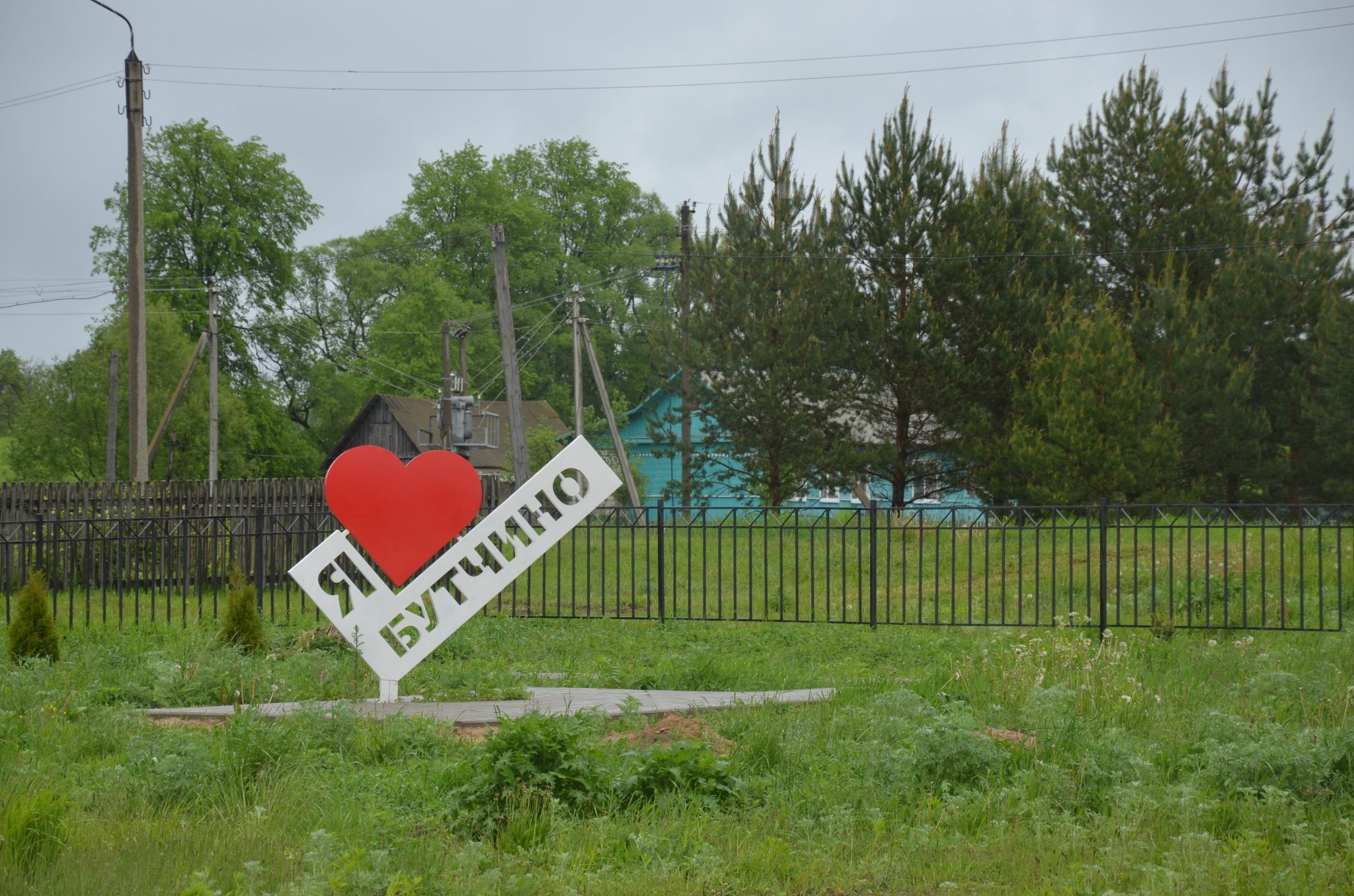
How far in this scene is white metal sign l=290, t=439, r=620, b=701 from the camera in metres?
8.02

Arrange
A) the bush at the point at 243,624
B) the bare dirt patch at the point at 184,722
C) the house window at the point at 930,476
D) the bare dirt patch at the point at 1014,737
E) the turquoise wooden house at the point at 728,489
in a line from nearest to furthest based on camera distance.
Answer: the bare dirt patch at the point at 1014,737 → the bare dirt patch at the point at 184,722 → the bush at the point at 243,624 → the house window at the point at 930,476 → the turquoise wooden house at the point at 728,489

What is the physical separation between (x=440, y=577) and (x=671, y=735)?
9.27 ft

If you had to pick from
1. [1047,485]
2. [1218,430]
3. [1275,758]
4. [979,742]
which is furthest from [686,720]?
[1218,430]

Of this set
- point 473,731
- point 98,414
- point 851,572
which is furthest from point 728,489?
point 98,414

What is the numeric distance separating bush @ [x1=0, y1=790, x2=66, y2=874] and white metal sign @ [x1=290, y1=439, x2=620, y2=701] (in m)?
3.12

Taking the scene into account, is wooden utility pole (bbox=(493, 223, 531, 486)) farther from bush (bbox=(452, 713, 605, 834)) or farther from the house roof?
the house roof

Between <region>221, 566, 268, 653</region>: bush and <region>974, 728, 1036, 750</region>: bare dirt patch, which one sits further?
<region>221, 566, 268, 653</region>: bush

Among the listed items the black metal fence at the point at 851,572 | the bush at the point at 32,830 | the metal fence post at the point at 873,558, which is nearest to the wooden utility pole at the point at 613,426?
the black metal fence at the point at 851,572

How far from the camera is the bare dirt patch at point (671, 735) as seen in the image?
6133 mm

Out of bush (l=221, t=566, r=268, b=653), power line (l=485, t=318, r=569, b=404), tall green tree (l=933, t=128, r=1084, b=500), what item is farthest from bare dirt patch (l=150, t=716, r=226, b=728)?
power line (l=485, t=318, r=569, b=404)

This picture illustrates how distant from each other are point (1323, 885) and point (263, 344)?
41.0 metres

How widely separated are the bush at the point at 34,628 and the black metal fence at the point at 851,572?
5.72 ft

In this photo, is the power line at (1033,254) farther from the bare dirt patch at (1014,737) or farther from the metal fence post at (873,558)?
the bare dirt patch at (1014,737)

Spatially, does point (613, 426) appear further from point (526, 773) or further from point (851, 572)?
point (526, 773)
